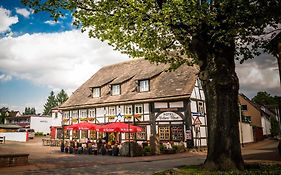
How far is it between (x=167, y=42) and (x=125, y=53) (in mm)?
2374

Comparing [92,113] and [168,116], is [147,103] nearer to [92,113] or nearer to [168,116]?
[168,116]

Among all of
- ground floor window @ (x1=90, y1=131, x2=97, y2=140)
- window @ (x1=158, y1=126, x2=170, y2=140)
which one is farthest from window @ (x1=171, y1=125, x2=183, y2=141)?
ground floor window @ (x1=90, y1=131, x2=97, y2=140)

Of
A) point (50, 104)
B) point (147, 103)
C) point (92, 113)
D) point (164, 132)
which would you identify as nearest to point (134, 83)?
point (147, 103)

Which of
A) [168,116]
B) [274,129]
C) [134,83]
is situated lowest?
[274,129]

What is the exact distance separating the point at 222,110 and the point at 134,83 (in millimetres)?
23332

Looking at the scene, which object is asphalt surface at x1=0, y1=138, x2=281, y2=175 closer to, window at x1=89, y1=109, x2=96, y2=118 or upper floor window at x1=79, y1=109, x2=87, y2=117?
window at x1=89, y1=109, x2=96, y2=118

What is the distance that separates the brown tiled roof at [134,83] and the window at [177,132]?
3.16 meters

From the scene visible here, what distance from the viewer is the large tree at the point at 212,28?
10.9 m

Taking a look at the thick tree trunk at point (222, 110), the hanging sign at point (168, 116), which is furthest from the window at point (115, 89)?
the thick tree trunk at point (222, 110)

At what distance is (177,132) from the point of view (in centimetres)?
2853

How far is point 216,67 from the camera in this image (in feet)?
39.3

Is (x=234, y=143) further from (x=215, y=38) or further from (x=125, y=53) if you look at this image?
(x=125, y=53)

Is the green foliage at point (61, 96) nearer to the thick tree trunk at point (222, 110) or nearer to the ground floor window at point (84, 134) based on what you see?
the ground floor window at point (84, 134)

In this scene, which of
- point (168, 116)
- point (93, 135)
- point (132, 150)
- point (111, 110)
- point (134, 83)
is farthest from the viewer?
point (93, 135)
